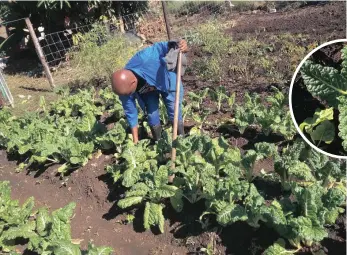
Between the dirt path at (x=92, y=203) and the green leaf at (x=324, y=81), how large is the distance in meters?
2.11

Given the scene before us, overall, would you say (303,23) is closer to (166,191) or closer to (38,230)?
(166,191)

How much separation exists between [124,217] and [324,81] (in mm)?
2814

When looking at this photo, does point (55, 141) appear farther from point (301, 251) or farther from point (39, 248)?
point (301, 251)

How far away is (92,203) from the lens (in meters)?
4.77

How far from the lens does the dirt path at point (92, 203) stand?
402cm

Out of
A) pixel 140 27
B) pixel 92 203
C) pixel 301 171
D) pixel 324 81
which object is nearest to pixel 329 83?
pixel 324 81

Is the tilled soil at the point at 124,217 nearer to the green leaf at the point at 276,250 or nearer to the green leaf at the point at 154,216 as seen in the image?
the green leaf at the point at 154,216

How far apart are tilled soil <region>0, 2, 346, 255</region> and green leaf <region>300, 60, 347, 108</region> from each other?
1.50 metres

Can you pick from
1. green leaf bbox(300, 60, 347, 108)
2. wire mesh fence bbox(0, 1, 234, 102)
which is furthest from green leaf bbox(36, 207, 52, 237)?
wire mesh fence bbox(0, 1, 234, 102)

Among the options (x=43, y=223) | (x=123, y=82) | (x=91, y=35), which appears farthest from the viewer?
(x=91, y=35)

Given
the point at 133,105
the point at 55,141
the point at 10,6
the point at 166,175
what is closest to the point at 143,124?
the point at 133,105

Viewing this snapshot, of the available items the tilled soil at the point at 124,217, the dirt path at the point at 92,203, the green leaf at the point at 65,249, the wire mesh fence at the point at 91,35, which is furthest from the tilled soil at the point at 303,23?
the green leaf at the point at 65,249

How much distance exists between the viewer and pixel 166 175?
13.1ft

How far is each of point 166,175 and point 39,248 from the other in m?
1.39
